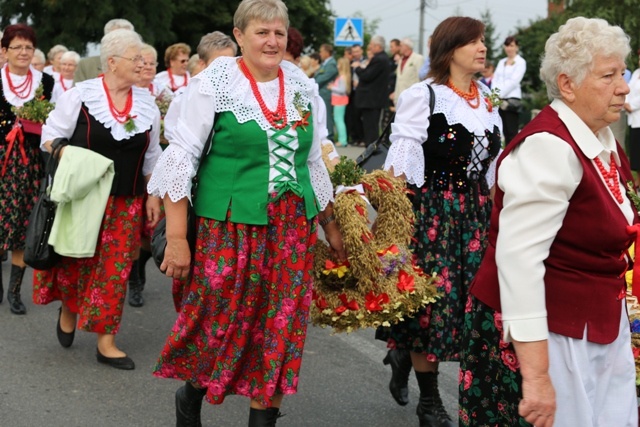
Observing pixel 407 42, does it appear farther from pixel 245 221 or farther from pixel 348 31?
pixel 245 221

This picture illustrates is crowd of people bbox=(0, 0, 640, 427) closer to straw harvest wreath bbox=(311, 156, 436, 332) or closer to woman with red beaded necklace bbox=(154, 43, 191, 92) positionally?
straw harvest wreath bbox=(311, 156, 436, 332)

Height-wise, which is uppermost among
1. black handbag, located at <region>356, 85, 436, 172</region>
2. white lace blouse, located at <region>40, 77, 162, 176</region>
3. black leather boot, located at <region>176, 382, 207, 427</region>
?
white lace blouse, located at <region>40, 77, 162, 176</region>

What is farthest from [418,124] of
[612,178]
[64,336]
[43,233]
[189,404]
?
[64,336]

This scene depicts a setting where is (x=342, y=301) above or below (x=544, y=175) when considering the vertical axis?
below

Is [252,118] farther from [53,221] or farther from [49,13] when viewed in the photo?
[49,13]

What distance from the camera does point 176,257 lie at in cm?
427

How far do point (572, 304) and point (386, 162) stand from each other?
2082 mm

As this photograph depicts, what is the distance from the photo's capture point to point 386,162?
5.05 meters

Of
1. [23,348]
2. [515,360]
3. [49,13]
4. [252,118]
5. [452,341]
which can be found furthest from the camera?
[49,13]

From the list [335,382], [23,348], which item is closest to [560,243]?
[335,382]

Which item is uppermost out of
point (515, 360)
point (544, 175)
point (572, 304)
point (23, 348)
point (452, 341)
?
point (544, 175)

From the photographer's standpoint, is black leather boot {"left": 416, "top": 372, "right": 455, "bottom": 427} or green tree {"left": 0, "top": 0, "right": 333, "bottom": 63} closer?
black leather boot {"left": 416, "top": 372, "right": 455, "bottom": 427}

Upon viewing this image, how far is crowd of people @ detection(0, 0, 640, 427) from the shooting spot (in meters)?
3.05

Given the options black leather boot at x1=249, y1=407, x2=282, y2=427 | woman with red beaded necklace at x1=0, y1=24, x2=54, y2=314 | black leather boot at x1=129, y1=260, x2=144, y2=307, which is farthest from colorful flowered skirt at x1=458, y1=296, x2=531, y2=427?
woman with red beaded necklace at x1=0, y1=24, x2=54, y2=314
